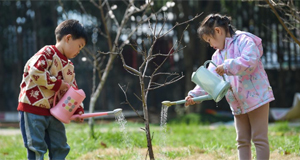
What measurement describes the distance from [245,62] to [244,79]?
6.5 inches

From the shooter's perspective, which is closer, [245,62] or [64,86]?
[245,62]

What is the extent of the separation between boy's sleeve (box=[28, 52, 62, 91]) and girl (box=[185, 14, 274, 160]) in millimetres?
872

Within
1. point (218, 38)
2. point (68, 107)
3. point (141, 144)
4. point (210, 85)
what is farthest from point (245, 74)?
point (141, 144)

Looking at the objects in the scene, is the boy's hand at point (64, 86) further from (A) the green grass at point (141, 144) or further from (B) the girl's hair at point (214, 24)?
(B) the girl's hair at point (214, 24)

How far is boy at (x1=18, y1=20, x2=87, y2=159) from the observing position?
2521 millimetres

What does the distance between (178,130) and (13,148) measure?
204 cm

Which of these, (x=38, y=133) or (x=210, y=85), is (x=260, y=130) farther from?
(x=38, y=133)

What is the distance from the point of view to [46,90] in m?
2.59

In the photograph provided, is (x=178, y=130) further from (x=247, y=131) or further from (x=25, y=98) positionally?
(x=25, y=98)

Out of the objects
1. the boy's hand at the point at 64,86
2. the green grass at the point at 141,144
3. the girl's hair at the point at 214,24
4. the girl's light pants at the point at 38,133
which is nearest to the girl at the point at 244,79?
the girl's hair at the point at 214,24

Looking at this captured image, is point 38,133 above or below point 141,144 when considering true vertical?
above

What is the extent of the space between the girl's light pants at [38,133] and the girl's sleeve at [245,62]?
1163mm

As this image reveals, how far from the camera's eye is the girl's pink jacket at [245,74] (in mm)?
2461

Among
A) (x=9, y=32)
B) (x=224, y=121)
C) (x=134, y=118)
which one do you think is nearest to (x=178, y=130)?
(x=224, y=121)
